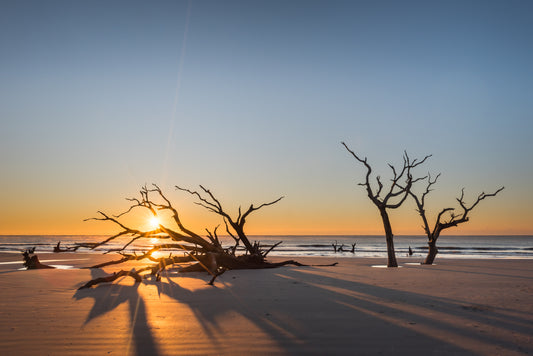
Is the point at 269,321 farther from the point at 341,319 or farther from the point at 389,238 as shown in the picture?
the point at 389,238

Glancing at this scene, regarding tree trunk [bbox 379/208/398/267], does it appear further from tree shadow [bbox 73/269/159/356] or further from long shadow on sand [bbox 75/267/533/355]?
tree shadow [bbox 73/269/159/356]

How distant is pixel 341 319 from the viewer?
449 centimetres

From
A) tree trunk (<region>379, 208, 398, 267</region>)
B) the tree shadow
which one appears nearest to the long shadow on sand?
the tree shadow

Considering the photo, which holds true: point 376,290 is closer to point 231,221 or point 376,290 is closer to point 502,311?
point 502,311

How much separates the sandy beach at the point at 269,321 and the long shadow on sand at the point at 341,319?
12 mm

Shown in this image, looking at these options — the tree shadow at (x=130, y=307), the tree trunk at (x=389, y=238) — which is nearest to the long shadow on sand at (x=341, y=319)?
the tree shadow at (x=130, y=307)

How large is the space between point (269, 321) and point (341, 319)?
906mm

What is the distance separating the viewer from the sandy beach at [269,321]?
343cm

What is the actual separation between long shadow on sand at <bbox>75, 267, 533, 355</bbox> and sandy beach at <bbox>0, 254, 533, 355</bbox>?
0.04 ft

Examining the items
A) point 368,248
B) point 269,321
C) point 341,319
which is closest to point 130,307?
point 269,321

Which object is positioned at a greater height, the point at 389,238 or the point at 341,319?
the point at 389,238

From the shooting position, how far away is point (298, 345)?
348 centimetres

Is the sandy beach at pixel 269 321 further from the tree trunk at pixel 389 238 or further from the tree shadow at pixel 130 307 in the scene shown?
the tree trunk at pixel 389 238

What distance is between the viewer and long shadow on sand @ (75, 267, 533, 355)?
11.3 ft
